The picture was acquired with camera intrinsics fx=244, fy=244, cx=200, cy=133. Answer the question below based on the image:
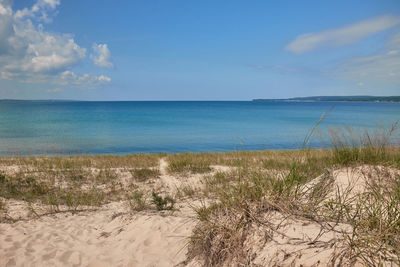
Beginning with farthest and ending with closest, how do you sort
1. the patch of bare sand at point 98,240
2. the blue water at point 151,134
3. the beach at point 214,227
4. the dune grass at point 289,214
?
the blue water at point 151,134
the patch of bare sand at point 98,240
the beach at point 214,227
the dune grass at point 289,214

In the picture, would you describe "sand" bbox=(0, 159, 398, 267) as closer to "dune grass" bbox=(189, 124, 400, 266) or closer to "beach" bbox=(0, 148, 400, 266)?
"beach" bbox=(0, 148, 400, 266)

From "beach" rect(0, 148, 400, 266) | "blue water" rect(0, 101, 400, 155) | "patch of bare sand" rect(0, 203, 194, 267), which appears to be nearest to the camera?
"beach" rect(0, 148, 400, 266)

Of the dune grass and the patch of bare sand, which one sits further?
the patch of bare sand

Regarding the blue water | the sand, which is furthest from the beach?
the blue water

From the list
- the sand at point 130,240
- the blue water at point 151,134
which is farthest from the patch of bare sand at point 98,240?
the blue water at point 151,134

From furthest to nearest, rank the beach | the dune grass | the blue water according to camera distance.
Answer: the blue water → the beach → the dune grass

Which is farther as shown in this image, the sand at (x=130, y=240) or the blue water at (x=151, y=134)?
the blue water at (x=151, y=134)

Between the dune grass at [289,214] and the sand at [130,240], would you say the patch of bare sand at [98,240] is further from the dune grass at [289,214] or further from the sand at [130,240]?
the dune grass at [289,214]

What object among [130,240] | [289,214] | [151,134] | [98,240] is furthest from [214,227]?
[151,134]

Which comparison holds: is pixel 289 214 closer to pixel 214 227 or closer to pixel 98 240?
pixel 214 227

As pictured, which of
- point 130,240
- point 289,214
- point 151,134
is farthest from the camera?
point 151,134

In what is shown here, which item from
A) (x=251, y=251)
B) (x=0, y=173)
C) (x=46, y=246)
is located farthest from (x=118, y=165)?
(x=251, y=251)

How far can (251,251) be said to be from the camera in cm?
318

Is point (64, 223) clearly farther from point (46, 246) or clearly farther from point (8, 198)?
point (8, 198)
